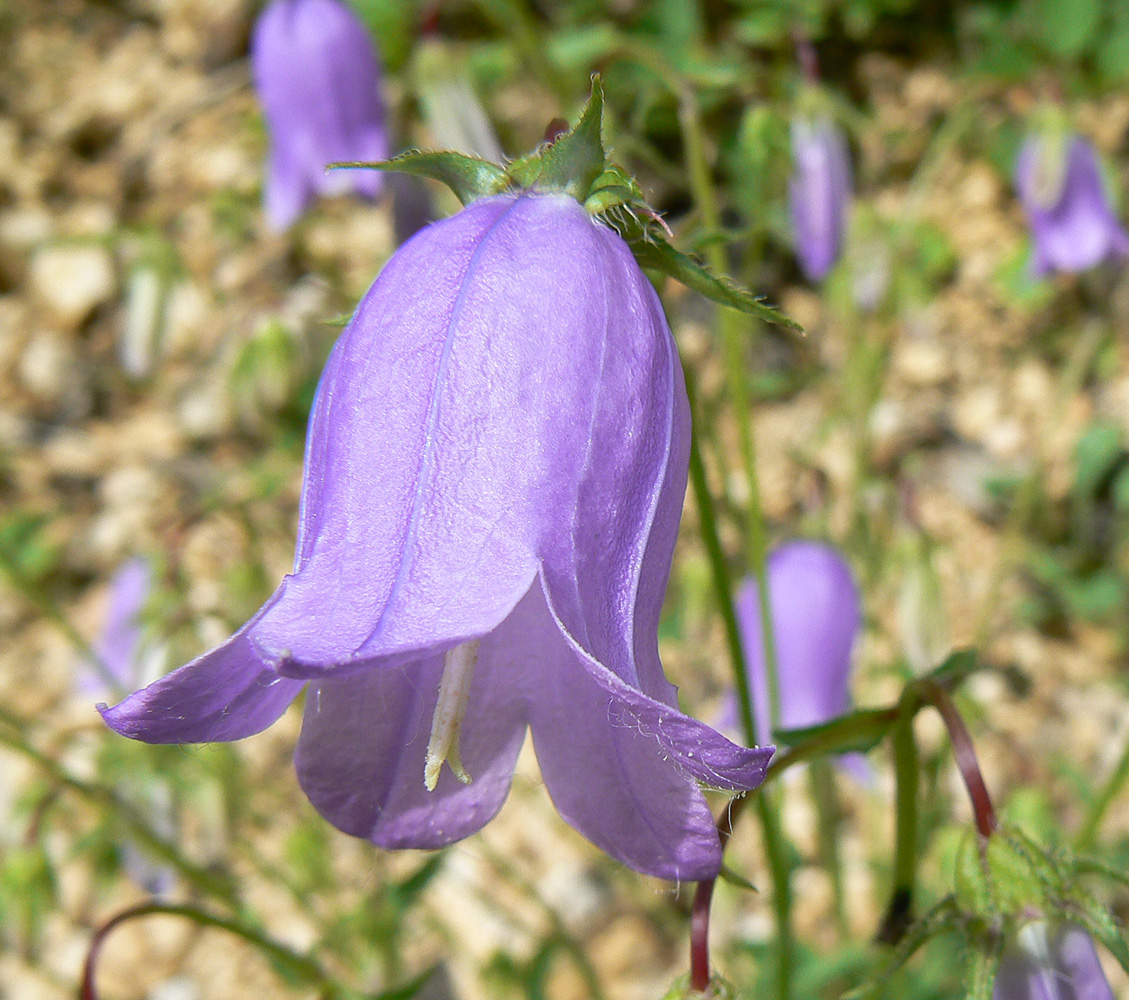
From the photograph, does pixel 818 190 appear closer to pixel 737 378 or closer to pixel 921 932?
pixel 737 378

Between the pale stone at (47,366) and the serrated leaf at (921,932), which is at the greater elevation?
the serrated leaf at (921,932)

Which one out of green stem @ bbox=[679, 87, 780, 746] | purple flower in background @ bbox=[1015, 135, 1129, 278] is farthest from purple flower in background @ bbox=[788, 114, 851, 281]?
green stem @ bbox=[679, 87, 780, 746]

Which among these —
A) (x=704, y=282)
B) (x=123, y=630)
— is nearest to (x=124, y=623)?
(x=123, y=630)

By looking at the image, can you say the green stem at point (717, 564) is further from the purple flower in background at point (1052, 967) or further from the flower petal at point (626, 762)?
the purple flower in background at point (1052, 967)

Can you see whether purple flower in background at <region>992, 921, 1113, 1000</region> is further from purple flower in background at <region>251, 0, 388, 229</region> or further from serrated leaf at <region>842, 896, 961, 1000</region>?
purple flower in background at <region>251, 0, 388, 229</region>

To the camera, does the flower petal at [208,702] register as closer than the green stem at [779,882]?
Yes

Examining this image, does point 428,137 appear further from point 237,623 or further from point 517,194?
point 517,194

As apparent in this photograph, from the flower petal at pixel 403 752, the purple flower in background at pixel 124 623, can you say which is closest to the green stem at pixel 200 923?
the flower petal at pixel 403 752
